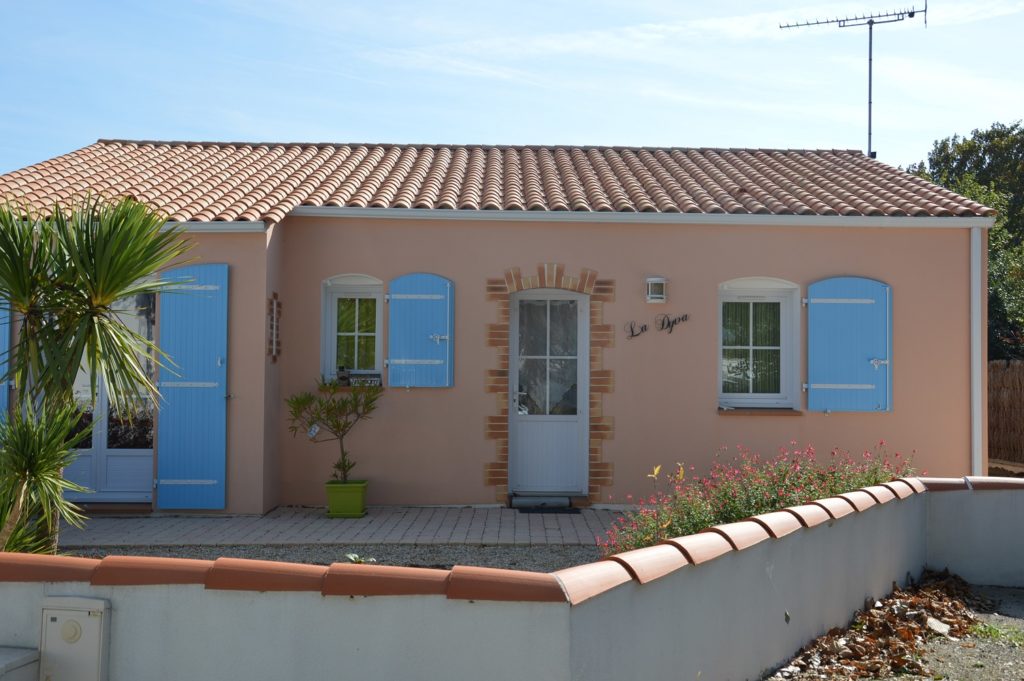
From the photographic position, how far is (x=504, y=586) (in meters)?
3.21

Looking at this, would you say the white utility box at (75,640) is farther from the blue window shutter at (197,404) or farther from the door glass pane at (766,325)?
the door glass pane at (766,325)

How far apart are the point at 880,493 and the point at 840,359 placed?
13.0 ft

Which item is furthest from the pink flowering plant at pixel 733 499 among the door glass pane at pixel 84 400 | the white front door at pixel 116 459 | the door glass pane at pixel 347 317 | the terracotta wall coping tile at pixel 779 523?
the door glass pane at pixel 84 400

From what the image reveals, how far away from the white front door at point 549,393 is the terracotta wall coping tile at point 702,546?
5609mm

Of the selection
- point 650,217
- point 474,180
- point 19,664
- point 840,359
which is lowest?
point 19,664

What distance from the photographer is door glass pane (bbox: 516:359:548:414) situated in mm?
10117

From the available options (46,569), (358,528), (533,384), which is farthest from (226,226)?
(46,569)

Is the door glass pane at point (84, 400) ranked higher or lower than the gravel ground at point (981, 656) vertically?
higher

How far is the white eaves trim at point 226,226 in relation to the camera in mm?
8977

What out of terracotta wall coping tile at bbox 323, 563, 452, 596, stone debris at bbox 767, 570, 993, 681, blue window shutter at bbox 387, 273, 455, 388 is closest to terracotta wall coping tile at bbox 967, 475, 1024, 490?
stone debris at bbox 767, 570, 993, 681

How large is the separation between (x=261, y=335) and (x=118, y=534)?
6.97 ft

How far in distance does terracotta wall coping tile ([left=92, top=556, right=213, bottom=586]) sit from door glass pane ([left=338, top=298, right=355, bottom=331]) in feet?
21.2

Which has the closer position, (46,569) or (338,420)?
(46,569)

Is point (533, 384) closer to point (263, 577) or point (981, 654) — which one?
point (981, 654)
